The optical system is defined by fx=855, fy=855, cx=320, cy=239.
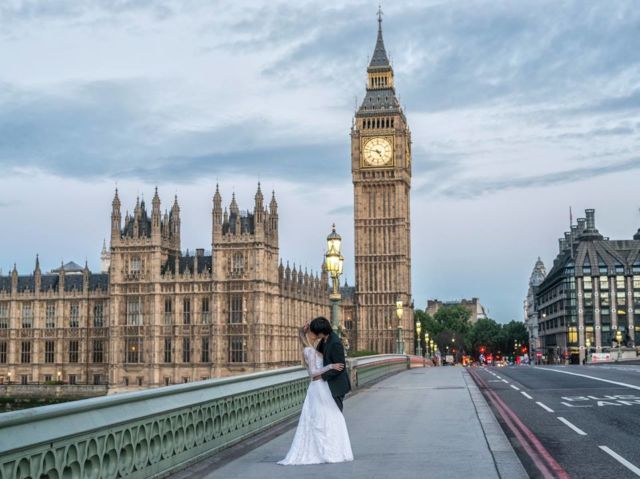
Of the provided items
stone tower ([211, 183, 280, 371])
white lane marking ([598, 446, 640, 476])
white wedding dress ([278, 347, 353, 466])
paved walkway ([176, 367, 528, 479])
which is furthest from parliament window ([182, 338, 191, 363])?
white wedding dress ([278, 347, 353, 466])

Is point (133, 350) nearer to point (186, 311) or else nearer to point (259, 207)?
point (186, 311)

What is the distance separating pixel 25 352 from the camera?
4316 inches

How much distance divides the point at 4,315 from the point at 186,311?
26.1m

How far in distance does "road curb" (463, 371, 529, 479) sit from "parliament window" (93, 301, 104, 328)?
90.8 metres

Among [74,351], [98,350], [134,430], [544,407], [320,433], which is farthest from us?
[74,351]

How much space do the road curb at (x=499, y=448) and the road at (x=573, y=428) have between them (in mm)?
218

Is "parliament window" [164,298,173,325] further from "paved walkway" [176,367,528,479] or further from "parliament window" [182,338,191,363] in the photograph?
"paved walkway" [176,367,528,479]

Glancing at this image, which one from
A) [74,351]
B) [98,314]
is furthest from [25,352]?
[98,314]

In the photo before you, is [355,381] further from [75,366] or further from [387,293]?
[387,293]

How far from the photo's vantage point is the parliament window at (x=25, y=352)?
109438 mm

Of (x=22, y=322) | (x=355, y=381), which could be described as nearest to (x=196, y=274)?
(x=22, y=322)

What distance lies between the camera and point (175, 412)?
40.6 ft

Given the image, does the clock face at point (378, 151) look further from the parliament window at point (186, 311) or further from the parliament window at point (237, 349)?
the parliament window at point (237, 349)

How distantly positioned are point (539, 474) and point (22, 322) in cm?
10627
